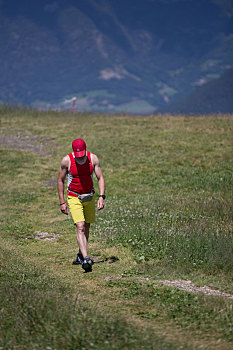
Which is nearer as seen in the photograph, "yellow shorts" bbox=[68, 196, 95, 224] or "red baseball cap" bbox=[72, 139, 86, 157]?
"red baseball cap" bbox=[72, 139, 86, 157]

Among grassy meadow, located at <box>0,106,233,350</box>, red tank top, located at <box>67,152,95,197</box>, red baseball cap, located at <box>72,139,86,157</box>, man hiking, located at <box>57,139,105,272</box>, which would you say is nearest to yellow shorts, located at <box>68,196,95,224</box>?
man hiking, located at <box>57,139,105,272</box>

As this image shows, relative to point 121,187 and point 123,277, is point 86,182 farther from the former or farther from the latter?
point 121,187

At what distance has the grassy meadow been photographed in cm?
552

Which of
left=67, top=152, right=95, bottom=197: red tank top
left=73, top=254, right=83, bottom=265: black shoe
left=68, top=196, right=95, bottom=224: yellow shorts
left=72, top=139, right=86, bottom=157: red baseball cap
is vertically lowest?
left=73, top=254, right=83, bottom=265: black shoe

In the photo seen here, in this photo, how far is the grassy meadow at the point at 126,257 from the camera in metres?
5.52

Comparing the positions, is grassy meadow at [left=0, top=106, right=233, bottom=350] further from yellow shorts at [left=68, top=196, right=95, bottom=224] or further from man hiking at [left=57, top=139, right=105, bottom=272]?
yellow shorts at [left=68, top=196, right=95, bottom=224]

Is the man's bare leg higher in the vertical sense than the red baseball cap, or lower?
lower

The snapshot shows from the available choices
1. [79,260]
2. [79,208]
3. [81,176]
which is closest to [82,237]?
[79,208]

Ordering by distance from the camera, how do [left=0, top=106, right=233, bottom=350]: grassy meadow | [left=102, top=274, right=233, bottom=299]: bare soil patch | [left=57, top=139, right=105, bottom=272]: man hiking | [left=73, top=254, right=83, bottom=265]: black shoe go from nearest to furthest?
[left=0, top=106, right=233, bottom=350]: grassy meadow → [left=102, top=274, right=233, bottom=299]: bare soil patch → [left=57, top=139, right=105, bottom=272]: man hiking → [left=73, top=254, right=83, bottom=265]: black shoe

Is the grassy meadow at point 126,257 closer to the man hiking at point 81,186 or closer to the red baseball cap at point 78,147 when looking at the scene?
the man hiking at point 81,186

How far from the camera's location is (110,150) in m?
30.6

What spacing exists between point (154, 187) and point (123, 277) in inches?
499

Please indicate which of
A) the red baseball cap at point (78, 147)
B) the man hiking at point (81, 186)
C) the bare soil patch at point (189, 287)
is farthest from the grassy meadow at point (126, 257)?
the red baseball cap at point (78, 147)

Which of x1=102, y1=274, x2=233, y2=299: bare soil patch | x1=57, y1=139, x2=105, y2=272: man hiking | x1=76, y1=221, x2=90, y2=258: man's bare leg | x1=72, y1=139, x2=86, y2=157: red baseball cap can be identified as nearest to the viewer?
x1=102, y1=274, x2=233, y2=299: bare soil patch
